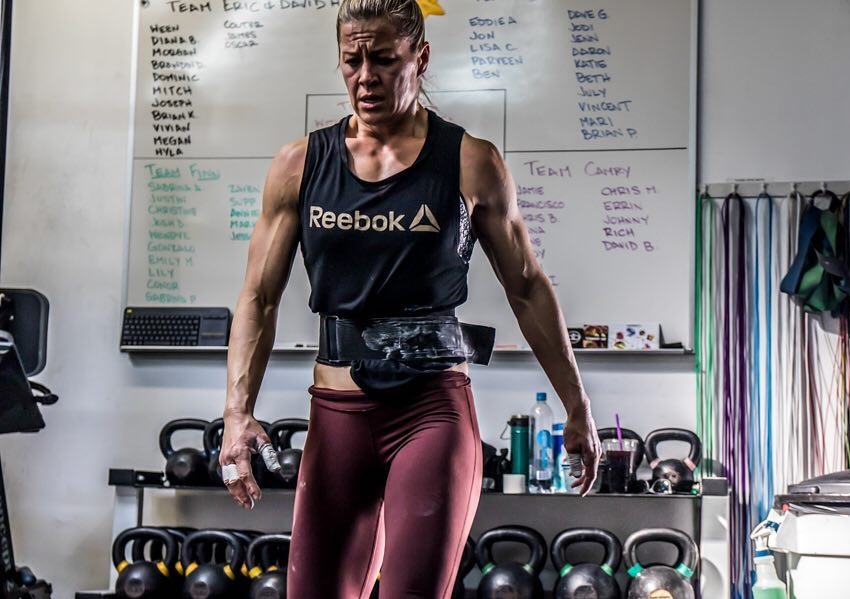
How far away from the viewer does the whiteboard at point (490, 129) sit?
13.6 feet

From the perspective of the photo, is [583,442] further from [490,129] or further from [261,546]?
[490,129]

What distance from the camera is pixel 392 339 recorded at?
6.40ft

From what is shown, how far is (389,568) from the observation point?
1.83 m

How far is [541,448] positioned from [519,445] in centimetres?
12

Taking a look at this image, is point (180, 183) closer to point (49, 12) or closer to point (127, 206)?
point (127, 206)

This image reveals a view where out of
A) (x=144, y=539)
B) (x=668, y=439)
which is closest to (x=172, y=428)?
(x=144, y=539)

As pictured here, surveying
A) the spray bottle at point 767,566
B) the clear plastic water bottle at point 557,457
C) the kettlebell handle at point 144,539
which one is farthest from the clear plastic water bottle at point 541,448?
the kettlebell handle at point 144,539

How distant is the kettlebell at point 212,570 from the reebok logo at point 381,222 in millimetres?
2180

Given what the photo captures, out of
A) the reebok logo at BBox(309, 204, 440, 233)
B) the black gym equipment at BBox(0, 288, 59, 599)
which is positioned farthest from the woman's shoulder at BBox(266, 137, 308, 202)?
the black gym equipment at BBox(0, 288, 59, 599)

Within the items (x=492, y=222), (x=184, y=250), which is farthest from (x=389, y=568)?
(x=184, y=250)

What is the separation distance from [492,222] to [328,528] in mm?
645

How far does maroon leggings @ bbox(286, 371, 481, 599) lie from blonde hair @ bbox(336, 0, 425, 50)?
25.0 inches

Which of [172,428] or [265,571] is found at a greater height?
[172,428]

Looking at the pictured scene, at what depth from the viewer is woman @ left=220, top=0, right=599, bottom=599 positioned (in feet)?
6.27
